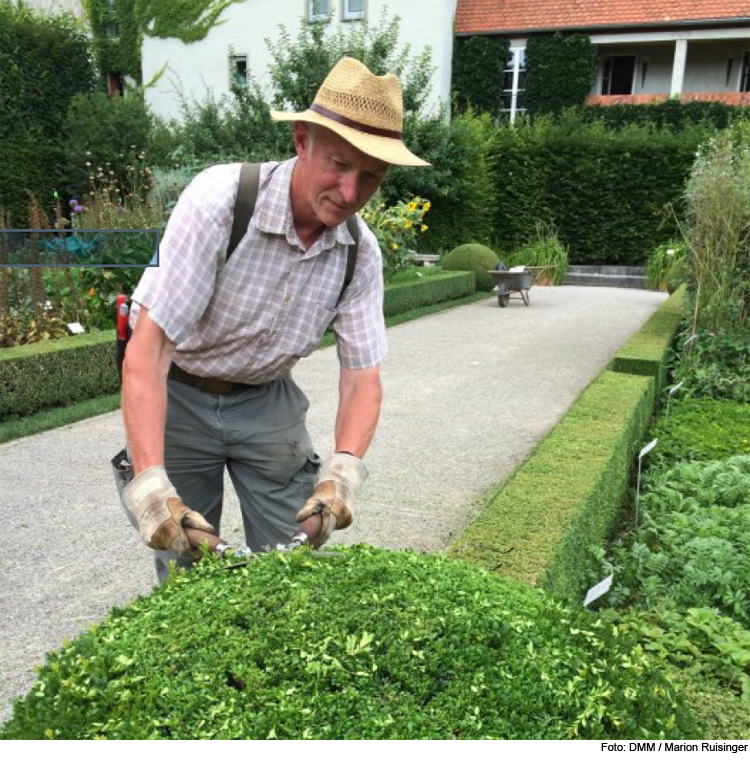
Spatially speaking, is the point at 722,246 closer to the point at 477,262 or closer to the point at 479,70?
the point at 477,262

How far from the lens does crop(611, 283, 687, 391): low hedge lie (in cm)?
648

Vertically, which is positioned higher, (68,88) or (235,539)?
(68,88)

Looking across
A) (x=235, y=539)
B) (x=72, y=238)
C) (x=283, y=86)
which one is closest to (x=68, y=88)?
(x=283, y=86)

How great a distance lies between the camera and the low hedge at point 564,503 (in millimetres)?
2799

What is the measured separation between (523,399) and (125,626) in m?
6.02

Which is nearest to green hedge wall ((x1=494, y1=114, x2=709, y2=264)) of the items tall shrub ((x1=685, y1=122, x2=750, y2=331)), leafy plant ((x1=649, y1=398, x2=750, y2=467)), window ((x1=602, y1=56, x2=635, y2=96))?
window ((x1=602, y1=56, x2=635, y2=96))

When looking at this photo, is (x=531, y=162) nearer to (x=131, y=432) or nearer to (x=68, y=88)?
(x=68, y=88)

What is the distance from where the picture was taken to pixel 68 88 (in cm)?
2152

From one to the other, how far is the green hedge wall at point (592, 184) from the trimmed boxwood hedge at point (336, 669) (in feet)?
66.1

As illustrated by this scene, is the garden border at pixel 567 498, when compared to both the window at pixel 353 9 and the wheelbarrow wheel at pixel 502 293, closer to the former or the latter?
the wheelbarrow wheel at pixel 502 293

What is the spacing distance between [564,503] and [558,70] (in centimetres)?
2215

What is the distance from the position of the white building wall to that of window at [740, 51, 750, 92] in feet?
28.6

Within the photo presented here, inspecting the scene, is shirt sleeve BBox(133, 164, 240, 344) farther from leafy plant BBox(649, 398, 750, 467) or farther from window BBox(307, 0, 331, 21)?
window BBox(307, 0, 331, 21)

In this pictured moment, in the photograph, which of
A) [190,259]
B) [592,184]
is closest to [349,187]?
[190,259]
